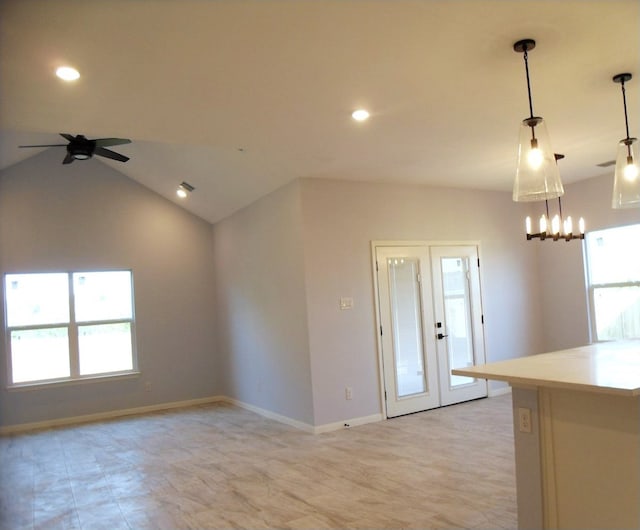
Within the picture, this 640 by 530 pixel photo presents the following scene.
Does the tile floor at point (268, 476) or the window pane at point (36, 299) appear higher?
the window pane at point (36, 299)

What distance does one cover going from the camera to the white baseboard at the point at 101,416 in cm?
629

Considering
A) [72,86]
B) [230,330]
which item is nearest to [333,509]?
[72,86]

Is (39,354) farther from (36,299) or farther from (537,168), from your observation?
(537,168)

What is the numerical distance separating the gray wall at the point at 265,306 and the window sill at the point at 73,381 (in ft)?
4.48

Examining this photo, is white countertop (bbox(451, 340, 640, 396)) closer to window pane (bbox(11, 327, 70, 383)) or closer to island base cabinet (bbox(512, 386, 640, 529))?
island base cabinet (bbox(512, 386, 640, 529))

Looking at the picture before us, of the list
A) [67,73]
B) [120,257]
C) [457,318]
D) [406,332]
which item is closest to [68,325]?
[120,257]

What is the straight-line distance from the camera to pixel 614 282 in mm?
5938

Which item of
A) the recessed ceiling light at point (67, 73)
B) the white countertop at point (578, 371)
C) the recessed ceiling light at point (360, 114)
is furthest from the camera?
the recessed ceiling light at point (360, 114)

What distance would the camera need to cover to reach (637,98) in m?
3.52

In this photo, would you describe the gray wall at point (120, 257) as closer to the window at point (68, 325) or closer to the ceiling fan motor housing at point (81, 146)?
the window at point (68, 325)

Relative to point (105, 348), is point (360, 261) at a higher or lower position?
higher

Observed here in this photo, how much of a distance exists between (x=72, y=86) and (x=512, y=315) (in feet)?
18.9

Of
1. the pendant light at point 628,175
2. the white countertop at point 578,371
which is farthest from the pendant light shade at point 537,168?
the white countertop at point 578,371

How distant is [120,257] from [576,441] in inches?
247
